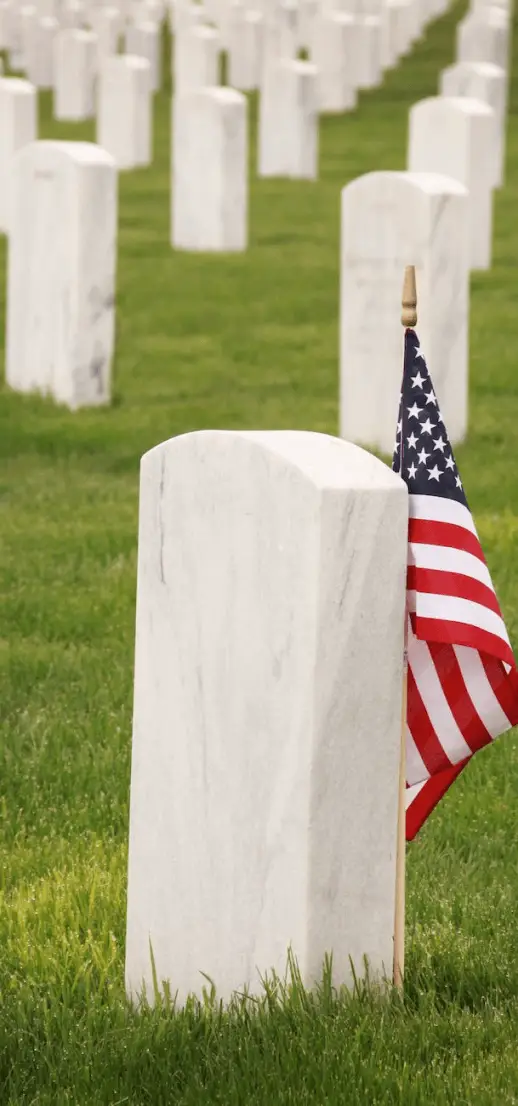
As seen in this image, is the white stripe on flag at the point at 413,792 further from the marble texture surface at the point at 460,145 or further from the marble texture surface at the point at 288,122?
the marble texture surface at the point at 288,122

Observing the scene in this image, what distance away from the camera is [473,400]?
365 inches

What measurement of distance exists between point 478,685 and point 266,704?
0.38m

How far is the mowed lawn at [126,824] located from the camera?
292 centimetres

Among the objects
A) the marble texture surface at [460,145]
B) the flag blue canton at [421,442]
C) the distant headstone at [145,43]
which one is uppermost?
→ the distant headstone at [145,43]

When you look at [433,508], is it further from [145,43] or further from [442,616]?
[145,43]

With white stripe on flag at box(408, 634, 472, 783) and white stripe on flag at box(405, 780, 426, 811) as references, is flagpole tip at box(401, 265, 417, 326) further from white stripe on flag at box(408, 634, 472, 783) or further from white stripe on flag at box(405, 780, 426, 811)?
white stripe on flag at box(405, 780, 426, 811)

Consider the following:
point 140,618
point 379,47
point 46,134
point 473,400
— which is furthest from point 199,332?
point 379,47

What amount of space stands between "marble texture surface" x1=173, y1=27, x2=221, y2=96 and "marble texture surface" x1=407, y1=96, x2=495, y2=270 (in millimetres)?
10114

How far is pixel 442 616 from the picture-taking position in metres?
3.00

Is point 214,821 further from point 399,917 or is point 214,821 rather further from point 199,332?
point 199,332

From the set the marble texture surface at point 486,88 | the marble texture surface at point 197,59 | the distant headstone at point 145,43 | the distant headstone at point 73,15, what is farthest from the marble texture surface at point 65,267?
the distant headstone at point 73,15

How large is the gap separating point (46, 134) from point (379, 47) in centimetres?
735

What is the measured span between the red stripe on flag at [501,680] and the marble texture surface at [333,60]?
2201 cm

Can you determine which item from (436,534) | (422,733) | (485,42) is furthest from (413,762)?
(485,42)
